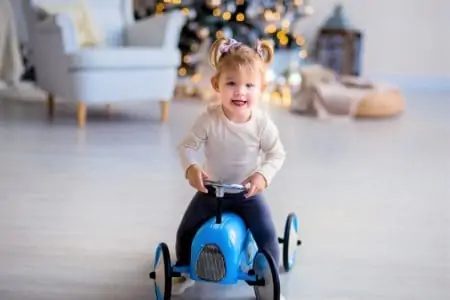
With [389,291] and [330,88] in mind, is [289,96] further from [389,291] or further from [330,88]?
[389,291]

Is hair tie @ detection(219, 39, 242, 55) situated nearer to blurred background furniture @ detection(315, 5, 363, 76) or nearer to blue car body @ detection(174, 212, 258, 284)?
blue car body @ detection(174, 212, 258, 284)

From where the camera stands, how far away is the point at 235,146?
1.60m

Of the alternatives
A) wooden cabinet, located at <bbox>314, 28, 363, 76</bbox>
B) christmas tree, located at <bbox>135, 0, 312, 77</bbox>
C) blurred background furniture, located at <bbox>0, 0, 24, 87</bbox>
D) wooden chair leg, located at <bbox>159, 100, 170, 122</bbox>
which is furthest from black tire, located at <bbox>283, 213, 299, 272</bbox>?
wooden cabinet, located at <bbox>314, 28, 363, 76</bbox>

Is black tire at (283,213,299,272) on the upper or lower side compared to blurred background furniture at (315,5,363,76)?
lower

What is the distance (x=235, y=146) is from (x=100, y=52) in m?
2.31

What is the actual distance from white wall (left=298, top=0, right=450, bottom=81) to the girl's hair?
445cm

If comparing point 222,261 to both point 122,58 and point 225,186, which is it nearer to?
point 225,186

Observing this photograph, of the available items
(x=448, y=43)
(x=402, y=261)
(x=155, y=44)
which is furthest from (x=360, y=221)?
(x=448, y=43)

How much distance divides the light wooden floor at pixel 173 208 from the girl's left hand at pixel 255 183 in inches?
11.1

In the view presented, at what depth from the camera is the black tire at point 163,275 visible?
1.55 m

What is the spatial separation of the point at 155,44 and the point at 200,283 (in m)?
2.56

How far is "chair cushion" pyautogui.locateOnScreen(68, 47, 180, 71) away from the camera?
12.2 feet

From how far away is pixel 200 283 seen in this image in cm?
172

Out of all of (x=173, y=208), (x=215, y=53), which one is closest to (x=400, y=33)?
(x=173, y=208)
